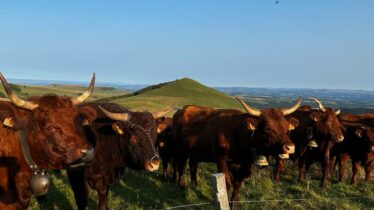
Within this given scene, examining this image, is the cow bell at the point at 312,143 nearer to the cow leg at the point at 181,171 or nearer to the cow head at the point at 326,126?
the cow head at the point at 326,126

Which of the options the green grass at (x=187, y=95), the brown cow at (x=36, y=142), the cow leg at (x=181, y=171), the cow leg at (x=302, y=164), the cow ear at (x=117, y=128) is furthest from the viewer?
the green grass at (x=187, y=95)

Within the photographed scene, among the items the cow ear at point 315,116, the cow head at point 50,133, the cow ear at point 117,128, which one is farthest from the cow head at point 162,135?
the cow head at point 50,133

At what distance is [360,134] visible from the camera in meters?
12.9

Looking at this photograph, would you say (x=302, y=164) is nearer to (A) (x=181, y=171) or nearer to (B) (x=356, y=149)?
(B) (x=356, y=149)

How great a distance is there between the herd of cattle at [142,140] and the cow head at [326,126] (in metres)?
0.03

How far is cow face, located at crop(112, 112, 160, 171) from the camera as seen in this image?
7.48m

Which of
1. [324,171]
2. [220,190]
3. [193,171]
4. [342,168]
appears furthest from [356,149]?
[220,190]

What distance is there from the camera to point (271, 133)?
335 inches

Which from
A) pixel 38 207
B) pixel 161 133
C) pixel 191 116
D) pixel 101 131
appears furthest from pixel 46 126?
pixel 161 133

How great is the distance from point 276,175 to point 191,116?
3.14 m

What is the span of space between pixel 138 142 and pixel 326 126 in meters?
7.07

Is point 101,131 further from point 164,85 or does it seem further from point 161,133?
point 164,85

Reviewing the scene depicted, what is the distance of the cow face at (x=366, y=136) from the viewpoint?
12.7 meters

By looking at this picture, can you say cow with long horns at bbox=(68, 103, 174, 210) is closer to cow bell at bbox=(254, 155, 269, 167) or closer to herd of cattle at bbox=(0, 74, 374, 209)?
herd of cattle at bbox=(0, 74, 374, 209)
